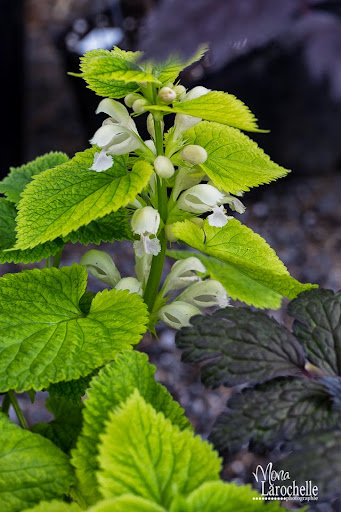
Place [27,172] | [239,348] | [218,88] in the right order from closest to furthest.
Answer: [239,348], [27,172], [218,88]

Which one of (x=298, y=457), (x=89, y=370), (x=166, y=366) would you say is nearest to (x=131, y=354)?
(x=89, y=370)

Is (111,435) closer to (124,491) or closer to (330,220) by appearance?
(124,491)

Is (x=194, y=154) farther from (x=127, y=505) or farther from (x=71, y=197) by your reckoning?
(x=127, y=505)

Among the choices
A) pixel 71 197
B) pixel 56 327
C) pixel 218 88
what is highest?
pixel 218 88

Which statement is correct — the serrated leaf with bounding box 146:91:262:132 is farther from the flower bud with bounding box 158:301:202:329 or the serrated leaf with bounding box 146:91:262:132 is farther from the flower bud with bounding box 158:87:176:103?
the flower bud with bounding box 158:301:202:329

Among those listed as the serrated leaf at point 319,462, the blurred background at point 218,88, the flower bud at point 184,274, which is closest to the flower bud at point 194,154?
the flower bud at point 184,274

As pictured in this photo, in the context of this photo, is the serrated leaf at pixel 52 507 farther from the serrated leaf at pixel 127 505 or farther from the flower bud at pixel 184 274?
the flower bud at pixel 184 274

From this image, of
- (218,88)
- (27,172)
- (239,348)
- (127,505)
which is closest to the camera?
(127,505)

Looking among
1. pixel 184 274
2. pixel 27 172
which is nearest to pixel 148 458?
pixel 184 274
